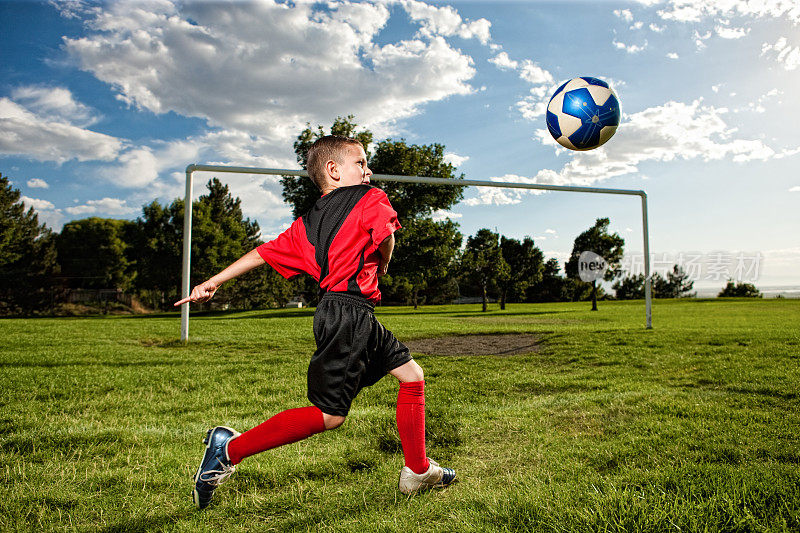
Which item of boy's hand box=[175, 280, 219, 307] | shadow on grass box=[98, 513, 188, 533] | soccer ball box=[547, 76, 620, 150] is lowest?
shadow on grass box=[98, 513, 188, 533]

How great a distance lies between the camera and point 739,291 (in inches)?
1892

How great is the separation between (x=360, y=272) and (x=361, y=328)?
11.0 inches

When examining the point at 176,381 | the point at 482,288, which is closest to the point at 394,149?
the point at 482,288

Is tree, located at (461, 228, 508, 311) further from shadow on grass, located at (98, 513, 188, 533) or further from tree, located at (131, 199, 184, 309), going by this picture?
shadow on grass, located at (98, 513, 188, 533)

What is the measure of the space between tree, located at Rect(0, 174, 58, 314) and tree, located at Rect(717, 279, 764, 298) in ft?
215

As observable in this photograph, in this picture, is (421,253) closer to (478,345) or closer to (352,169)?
(478,345)

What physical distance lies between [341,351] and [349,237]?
1.84 ft

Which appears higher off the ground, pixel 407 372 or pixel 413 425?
pixel 407 372

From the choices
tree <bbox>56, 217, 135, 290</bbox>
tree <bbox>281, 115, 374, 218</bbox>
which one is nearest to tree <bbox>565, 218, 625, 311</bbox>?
tree <bbox>281, 115, 374, 218</bbox>

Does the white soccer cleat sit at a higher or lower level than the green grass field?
higher

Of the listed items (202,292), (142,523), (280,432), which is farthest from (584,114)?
(142,523)

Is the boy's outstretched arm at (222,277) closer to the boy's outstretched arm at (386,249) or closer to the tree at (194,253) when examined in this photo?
the boy's outstretched arm at (386,249)

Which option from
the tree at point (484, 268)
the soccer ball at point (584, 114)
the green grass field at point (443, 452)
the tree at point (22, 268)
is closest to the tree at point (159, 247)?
the tree at point (22, 268)

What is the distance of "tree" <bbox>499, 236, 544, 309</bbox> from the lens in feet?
138
